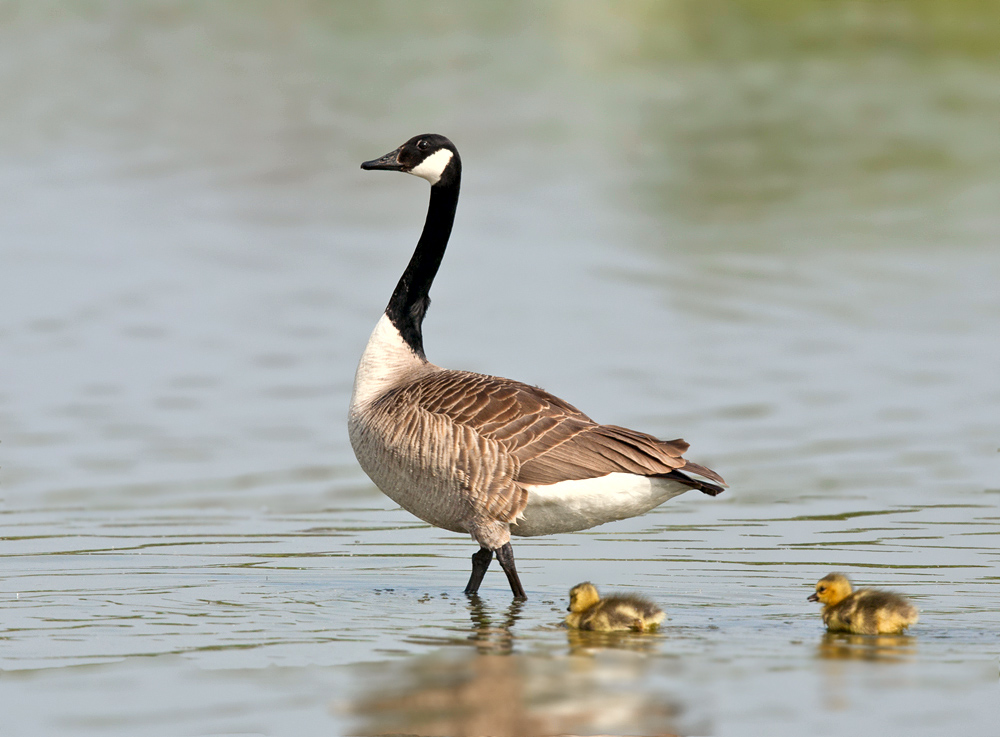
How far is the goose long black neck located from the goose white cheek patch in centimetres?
6

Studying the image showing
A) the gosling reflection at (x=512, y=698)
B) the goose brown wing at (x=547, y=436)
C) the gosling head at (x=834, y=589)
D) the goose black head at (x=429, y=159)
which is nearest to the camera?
the gosling reflection at (x=512, y=698)

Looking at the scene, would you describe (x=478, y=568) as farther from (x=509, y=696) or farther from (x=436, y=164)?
(x=436, y=164)

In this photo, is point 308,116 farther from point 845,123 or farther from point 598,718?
point 598,718

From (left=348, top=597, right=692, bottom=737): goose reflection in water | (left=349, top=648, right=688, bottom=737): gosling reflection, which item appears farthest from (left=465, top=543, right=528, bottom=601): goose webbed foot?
(left=349, top=648, right=688, bottom=737): gosling reflection

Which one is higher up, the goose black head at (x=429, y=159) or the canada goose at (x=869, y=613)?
the goose black head at (x=429, y=159)

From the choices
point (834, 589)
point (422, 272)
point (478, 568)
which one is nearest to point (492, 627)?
point (478, 568)

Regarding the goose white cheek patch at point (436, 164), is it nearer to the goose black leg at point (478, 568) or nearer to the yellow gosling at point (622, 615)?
the goose black leg at point (478, 568)

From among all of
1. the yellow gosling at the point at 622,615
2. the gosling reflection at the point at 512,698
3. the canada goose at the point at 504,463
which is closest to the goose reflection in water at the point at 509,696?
the gosling reflection at the point at 512,698

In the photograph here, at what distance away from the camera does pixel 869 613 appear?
6.50 m

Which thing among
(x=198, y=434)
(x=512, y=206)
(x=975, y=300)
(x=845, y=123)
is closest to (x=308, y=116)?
(x=512, y=206)

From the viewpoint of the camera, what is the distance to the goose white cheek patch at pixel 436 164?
30.7ft

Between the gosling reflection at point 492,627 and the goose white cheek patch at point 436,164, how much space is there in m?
2.92

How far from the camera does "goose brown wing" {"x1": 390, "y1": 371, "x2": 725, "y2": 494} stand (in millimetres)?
7684

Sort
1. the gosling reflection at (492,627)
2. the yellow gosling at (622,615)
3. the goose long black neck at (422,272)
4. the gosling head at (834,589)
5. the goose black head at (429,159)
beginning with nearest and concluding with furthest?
1. the gosling reflection at (492,627)
2. the yellow gosling at (622,615)
3. the gosling head at (834,589)
4. the goose long black neck at (422,272)
5. the goose black head at (429,159)
